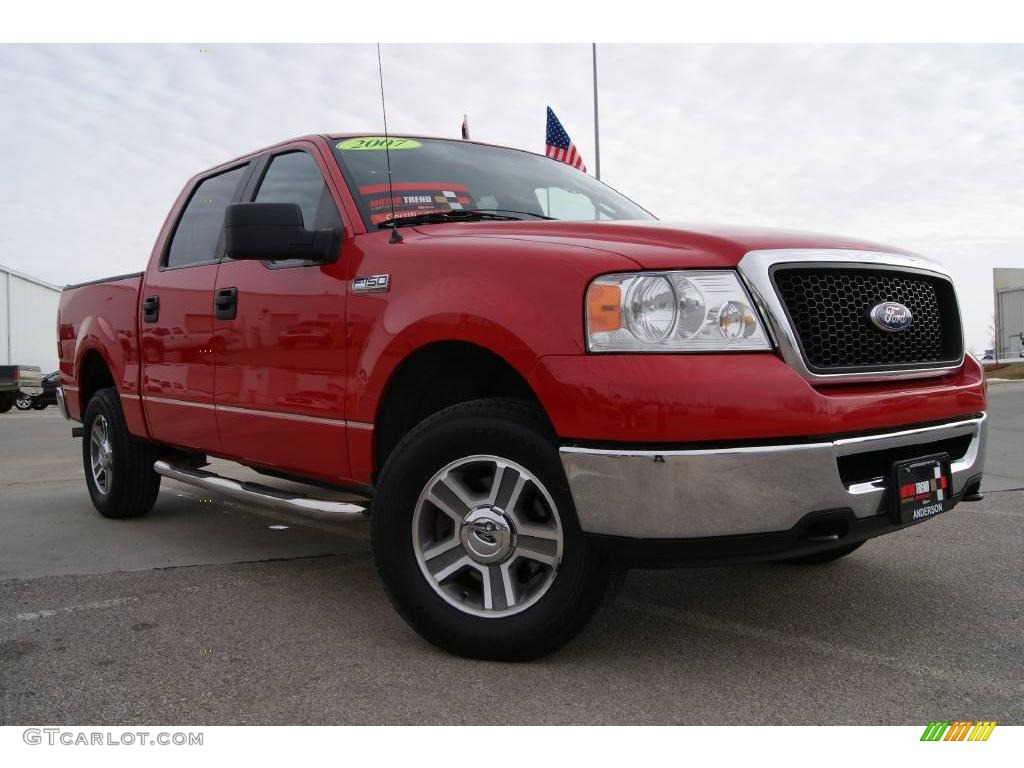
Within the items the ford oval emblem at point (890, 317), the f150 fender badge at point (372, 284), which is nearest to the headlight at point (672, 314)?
the ford oval emblem at point (890, 317)

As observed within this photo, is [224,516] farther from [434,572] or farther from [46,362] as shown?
[46,362]

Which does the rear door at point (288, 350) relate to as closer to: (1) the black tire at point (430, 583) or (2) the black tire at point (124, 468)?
(1) the black tire at point (430, 583)

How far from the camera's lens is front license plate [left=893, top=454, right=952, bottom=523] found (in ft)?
8.58

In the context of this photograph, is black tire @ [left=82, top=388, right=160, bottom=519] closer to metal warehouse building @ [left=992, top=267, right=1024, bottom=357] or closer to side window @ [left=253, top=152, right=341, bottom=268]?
side window @ [left=253, top=152, right=341, bottom=268]

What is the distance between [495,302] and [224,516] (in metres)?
3.47

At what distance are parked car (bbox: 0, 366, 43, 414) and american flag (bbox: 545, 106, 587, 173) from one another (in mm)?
14932

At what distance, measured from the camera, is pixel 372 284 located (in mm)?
3195

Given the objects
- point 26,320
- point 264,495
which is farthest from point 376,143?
point 26,320

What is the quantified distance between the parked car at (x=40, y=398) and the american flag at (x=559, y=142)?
638 inches

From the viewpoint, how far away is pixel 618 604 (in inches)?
135

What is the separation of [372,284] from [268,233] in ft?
1.39

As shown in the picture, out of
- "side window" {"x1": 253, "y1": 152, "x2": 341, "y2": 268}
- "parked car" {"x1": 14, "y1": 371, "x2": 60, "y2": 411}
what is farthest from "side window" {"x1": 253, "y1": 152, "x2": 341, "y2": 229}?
"parked car" {"x1": 14, "y1": 371, "x2": 60, "y2": 411}

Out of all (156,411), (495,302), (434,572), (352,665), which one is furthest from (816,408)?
(156,411)
